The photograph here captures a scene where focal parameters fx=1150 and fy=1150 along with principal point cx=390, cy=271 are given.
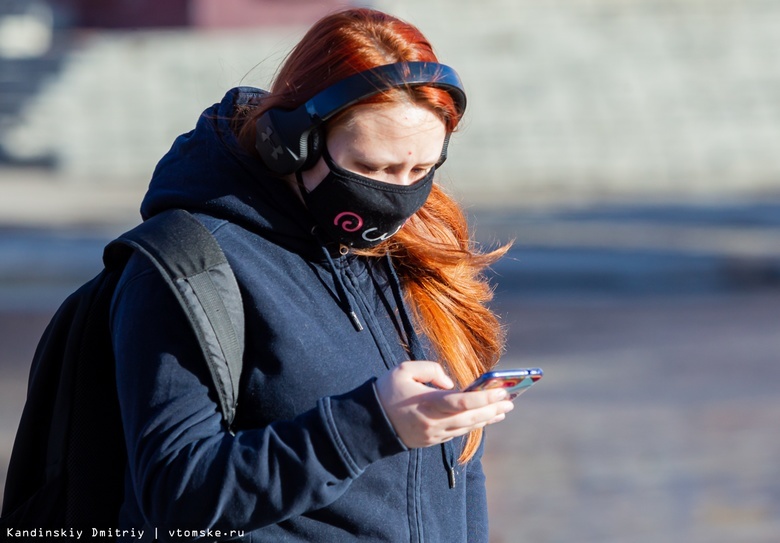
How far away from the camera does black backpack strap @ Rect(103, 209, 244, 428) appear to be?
1.66 m

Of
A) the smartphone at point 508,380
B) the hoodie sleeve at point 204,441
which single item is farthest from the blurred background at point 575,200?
the smartphone at point 508,380

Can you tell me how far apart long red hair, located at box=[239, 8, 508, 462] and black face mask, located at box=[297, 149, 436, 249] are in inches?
3.4

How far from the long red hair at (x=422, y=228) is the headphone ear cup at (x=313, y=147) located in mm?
30

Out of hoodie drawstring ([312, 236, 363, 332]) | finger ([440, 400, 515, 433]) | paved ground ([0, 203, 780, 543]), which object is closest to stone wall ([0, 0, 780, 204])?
paved ground ([0, 203, 780, 543])

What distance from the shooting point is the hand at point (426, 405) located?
160cm

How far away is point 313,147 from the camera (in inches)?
72.2

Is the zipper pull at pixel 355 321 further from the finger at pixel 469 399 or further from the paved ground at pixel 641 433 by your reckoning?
the paved ground at pixel 641 433

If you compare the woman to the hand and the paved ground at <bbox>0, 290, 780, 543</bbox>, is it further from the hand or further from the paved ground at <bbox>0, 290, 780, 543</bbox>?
the paved ground at <bbox>0, 290, 780, 543</bbox>

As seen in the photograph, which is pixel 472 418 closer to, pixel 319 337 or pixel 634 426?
pixel 319 337

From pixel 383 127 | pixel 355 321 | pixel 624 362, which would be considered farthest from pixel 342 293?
pixel 624 362

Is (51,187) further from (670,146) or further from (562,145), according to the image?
(670,146)

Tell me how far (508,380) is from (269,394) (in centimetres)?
36

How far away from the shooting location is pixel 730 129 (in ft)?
62.3

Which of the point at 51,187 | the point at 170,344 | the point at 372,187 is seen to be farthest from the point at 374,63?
the point at 51,187
